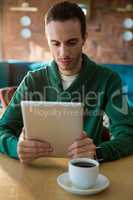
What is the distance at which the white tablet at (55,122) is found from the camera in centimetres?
110

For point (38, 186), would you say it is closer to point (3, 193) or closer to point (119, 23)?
point (3, 193)

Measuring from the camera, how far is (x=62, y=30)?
1.39 metres

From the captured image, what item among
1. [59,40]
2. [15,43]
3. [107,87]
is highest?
[59,40]

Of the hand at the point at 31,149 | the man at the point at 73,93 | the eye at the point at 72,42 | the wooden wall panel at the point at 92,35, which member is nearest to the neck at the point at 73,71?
the man at the point at 73,93

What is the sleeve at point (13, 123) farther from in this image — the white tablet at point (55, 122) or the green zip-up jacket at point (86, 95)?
the white tablet at point (55, 122)

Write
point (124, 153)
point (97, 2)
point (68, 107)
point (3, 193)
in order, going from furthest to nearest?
point (97, 2), point (124, 153), point (68, 107), point (3, 193)

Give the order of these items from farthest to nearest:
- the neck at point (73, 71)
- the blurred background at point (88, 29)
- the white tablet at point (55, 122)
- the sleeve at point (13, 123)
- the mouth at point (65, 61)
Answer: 1. the blurred background at point (88, 29)
2. the neck at point (73, 71)
3. the mouth at point (65, 61)
4. the sleeve at point (13, 123)
5. the white tablet at point (55, 122)

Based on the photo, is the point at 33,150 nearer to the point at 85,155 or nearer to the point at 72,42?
the point at 85,155

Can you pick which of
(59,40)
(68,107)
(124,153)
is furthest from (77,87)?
(68,107)

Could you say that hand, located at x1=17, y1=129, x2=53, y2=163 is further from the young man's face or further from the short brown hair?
the short brown hair

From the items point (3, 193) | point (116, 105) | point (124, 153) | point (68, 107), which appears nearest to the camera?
point (3, 193)

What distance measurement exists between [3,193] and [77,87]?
67 centimetres

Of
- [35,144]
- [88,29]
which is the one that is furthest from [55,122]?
[88,29]

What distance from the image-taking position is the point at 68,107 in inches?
42.7
